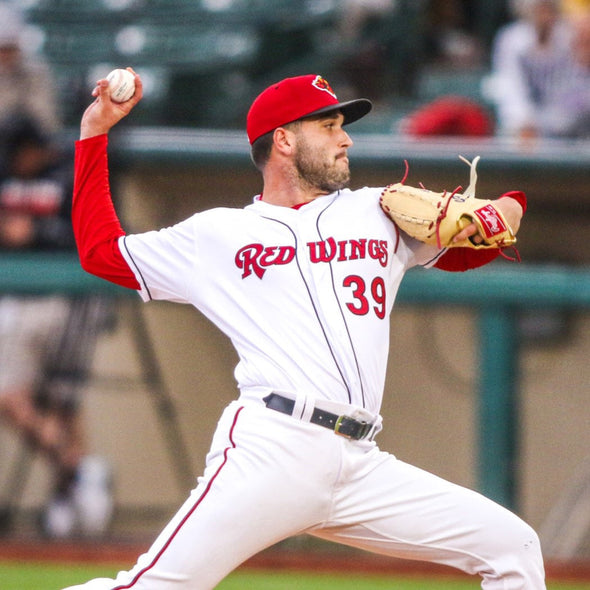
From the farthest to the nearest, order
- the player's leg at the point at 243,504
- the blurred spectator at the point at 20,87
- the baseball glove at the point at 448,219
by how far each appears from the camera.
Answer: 1. the blurred spectator at the point at 20,87
2. the baseball glove at the point at 448,219
3. the player's leg at the point at 243,504

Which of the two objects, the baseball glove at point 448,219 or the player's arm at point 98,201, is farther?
the player's arm at point 98,201

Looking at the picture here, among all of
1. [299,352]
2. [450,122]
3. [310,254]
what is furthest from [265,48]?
[299,352]

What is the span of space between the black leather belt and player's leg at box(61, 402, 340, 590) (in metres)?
0.02

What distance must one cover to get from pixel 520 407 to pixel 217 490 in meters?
3.18

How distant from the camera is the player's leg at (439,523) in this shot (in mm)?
2879

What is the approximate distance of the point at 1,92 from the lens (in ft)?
22.5

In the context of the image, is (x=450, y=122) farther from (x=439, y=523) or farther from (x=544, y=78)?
(x=439, y=523)

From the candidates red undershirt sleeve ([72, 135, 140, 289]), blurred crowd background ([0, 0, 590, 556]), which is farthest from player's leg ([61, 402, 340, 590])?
blurred crowd background ([0, 0, 590, 556])

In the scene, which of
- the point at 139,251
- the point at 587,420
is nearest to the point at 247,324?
the point at 139,251

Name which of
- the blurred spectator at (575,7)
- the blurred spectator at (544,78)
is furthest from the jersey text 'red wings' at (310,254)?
the blurred spectator at (575,7)

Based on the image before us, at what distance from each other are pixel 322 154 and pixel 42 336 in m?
3.40

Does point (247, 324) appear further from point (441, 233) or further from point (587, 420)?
point (587, 420)

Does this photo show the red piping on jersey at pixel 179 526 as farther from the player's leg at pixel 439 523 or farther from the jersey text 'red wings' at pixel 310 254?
the jersey text 'red wings' at pixel 310 254

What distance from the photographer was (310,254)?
306cm
